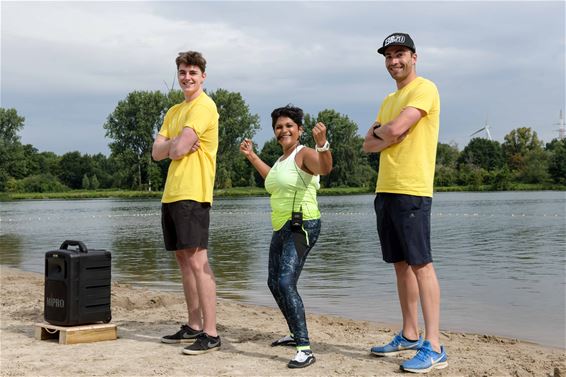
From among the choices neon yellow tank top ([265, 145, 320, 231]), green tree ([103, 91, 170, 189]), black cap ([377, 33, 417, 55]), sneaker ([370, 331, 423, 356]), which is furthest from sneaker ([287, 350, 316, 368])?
green tree ([103, 91, 170, 189])

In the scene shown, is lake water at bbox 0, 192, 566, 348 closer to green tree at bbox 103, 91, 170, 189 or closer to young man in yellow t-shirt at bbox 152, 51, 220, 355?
young man in yellow t-shirt at bbox 152, 51, 220, 355

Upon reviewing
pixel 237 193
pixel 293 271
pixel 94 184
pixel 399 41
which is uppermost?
pixel 399 41

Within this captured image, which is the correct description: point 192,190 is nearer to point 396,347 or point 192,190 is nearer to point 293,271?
point 293,271

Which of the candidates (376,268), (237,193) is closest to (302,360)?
(376,268)

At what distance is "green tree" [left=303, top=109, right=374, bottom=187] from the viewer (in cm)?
8756

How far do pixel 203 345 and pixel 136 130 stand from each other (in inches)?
3160

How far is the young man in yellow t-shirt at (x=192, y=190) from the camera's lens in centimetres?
539

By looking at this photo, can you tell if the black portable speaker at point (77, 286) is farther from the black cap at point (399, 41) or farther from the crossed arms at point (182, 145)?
the black cap at point (399, 41)

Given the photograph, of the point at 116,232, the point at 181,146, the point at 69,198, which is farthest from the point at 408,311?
the point at 69,198

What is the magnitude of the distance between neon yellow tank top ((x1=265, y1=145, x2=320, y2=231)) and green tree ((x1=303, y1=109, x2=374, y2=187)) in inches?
3100

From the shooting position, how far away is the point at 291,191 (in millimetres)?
5020

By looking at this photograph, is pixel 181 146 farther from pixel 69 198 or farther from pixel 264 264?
pixel 69 198

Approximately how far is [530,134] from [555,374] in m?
115

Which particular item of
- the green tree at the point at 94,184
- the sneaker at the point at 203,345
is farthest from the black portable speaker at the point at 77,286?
the green tree at the point at 94,184
